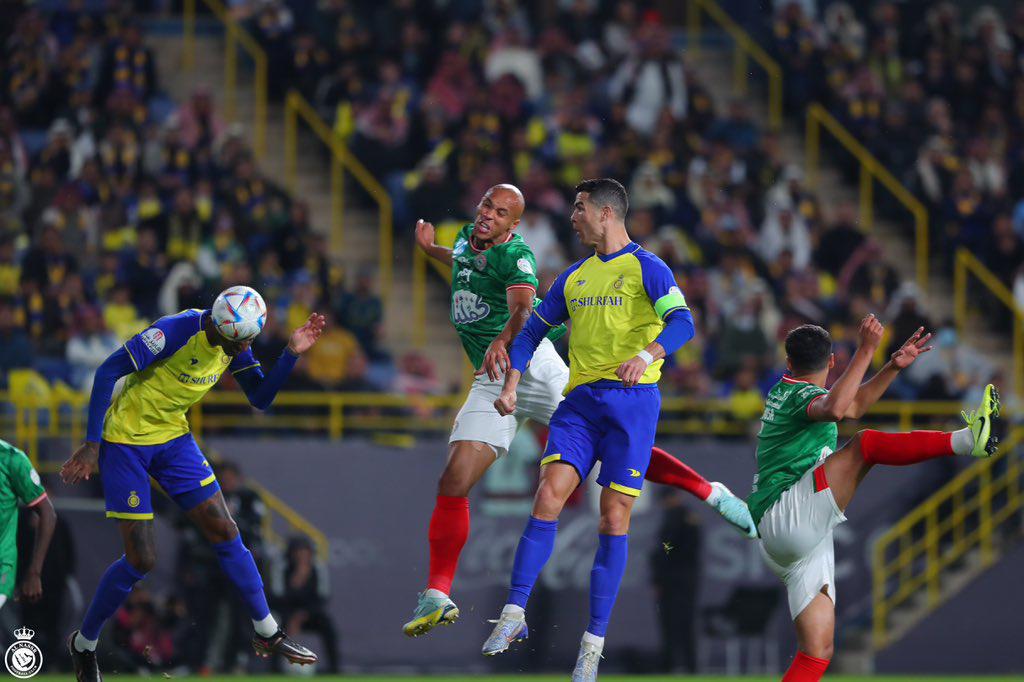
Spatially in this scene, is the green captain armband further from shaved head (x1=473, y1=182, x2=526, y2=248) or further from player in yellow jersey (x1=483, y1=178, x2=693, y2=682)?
shaved head (x1=473, y1=182, x2=526, y2=248)

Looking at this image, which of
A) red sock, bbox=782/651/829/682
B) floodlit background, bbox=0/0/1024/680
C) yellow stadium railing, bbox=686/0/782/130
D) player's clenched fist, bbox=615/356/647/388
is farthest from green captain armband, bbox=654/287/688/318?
yellow stadium railing, bbox=686/0/782/130

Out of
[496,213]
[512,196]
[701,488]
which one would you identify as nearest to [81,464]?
[496,213]

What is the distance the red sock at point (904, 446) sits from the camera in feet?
35.3

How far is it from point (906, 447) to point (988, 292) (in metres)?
12.7

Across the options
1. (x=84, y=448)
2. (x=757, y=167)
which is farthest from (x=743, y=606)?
(x=84, y=448)

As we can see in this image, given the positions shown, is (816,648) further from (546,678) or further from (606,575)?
(546,678)

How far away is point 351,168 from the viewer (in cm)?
2247

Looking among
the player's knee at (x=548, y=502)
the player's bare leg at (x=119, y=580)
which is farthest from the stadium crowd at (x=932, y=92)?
the player's bare leg at (x=119, y=580)

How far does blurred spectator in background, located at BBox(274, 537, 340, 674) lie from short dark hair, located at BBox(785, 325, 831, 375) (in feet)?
27.3

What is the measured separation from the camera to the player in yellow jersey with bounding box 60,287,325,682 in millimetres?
12047

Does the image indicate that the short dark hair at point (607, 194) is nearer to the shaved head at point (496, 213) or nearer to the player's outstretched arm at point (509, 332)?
the shaved head at point (496, 213)

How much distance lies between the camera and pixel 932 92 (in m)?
25.0

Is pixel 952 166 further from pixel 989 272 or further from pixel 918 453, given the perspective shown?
pixel 918 453

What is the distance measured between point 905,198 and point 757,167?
225 centimetres
